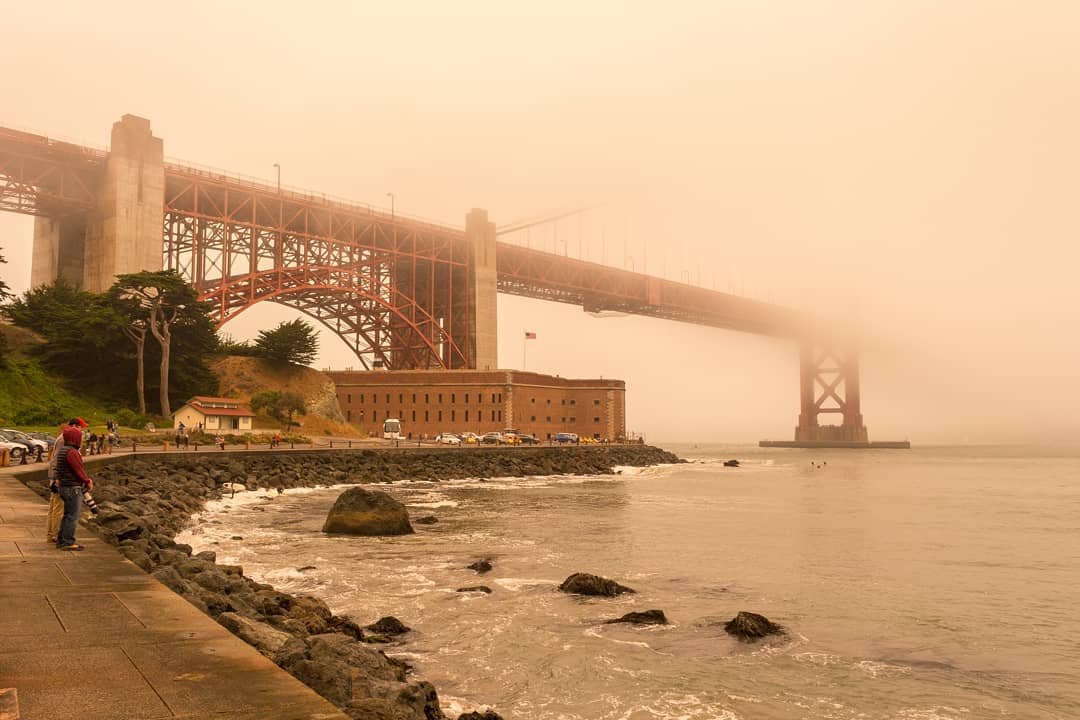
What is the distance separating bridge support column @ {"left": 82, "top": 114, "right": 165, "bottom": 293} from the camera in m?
64.4

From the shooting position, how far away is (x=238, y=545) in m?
22.8

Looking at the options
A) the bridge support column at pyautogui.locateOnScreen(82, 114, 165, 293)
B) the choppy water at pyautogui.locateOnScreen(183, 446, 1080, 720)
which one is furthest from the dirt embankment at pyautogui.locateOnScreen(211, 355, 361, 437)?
the choppy water at pyautogui.locateOnScreen(183, 446, 1080, 720)

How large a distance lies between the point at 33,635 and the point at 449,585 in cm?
1198

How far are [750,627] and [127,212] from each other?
6338 centimetres

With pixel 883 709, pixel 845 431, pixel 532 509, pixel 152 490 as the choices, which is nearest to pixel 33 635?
pixel 883 709

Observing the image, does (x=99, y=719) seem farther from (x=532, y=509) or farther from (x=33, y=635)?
(x=532, y=509)

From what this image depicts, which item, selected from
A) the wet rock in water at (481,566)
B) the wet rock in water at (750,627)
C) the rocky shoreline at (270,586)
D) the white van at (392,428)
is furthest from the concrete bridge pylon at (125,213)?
the wet rock in water at (750,627)

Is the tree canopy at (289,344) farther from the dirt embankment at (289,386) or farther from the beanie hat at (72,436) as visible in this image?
the beanie hat at (72,436)

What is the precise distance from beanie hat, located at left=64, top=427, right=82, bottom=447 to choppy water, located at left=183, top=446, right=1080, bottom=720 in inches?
227

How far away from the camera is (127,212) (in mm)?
64625

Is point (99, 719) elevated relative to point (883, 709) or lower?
elevated

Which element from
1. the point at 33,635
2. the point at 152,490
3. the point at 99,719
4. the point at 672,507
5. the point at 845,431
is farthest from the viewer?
the point at 845,431

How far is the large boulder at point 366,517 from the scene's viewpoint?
26219mm

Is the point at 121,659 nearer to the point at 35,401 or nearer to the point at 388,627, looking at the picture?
the point at 388,627
